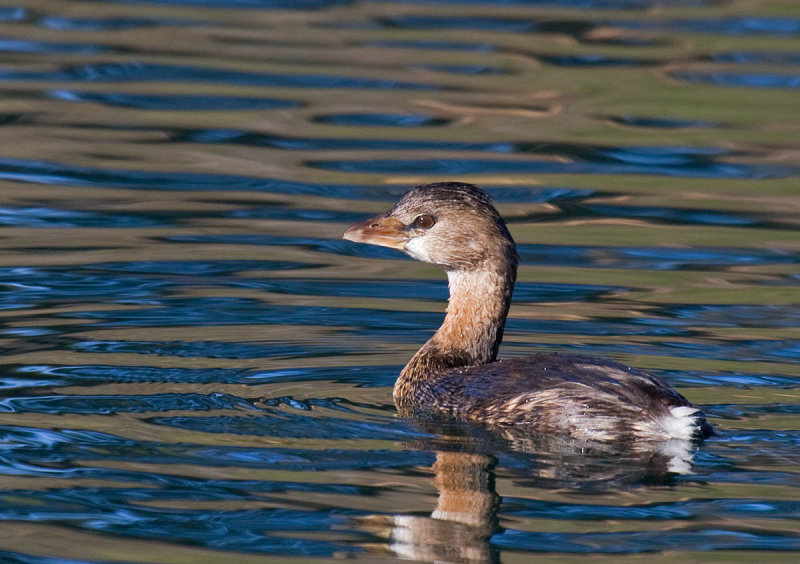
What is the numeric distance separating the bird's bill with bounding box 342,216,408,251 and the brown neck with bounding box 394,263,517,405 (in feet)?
0.97

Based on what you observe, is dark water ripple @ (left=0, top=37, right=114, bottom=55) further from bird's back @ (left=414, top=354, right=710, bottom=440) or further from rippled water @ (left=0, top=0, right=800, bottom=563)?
bird's back @ (left=414, top=354, right=710, bottom=440)

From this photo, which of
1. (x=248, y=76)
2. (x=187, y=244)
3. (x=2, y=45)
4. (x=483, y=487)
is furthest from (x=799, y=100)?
(x=483, y=487)

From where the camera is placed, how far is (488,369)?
6.63 meters

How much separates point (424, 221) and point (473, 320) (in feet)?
1.67

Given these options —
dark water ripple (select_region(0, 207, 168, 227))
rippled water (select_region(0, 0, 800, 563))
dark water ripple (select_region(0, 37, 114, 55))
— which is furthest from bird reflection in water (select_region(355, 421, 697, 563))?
dark water ripple (select_region(0, 37, 114, 55))

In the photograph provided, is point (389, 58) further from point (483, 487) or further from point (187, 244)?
point (483, 487)

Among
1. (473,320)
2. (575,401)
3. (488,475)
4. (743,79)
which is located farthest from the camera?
(743,79)

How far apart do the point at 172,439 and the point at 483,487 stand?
1238 millimetres

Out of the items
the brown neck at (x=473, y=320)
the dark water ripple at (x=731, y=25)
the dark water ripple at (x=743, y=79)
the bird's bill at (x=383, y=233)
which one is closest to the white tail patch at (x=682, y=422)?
the brown neck at (x=473, y=320)

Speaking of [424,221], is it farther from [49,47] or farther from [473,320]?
[49,47]

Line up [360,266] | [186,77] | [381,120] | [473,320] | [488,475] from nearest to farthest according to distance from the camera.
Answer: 1. [488,475]
2. [473,320]
3. [360,266]
4. [381,120]
5. [186,77]

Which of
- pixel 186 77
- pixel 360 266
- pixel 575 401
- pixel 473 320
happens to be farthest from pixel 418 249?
pixel 186 77

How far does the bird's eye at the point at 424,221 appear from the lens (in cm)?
717

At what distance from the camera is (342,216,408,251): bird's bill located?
7.23m
